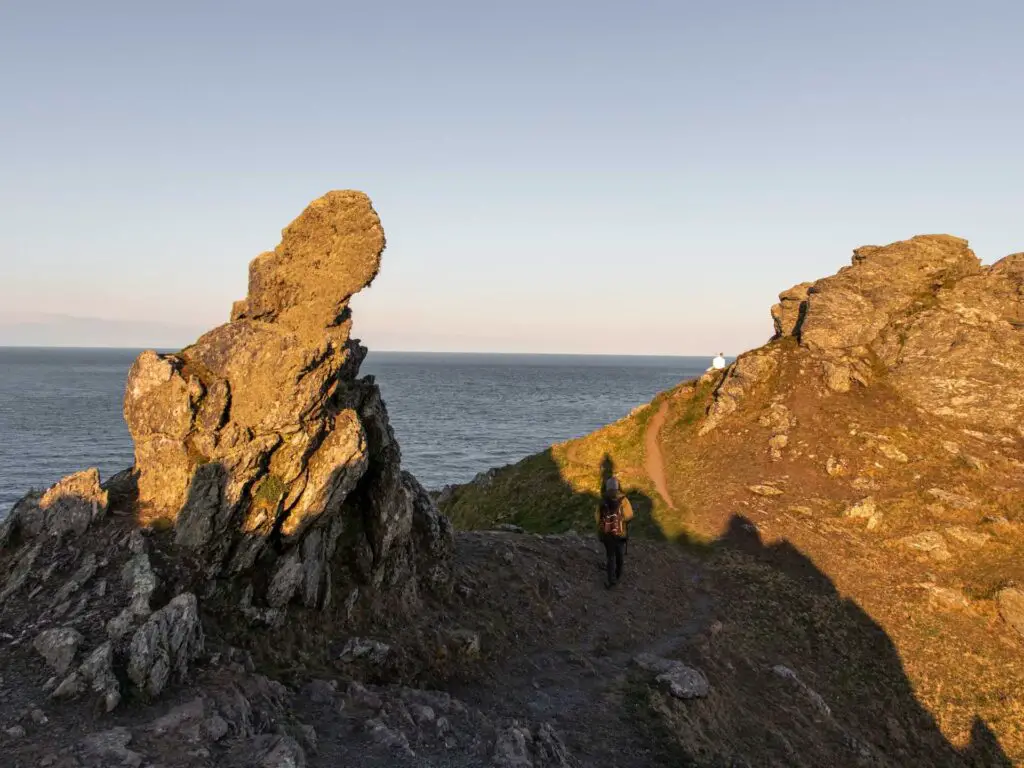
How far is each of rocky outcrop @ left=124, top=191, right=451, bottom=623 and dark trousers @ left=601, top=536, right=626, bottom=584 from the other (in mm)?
7449

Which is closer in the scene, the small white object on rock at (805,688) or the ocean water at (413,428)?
the small white object on rock at (805,688)

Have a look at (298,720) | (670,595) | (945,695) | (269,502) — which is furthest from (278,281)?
(945,695)

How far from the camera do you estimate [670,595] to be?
24641 mm

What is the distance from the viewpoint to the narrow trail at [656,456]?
3628cm

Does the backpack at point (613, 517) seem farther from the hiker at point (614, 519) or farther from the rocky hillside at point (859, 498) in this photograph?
the rocky hillside at point (859, 498)

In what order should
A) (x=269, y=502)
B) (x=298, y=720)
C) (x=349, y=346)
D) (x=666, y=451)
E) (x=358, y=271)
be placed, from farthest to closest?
(x=666, y=451)
(x=349, y=346)
(x=358, y=271)
(x=269, y=502)
(x=298, y=720)

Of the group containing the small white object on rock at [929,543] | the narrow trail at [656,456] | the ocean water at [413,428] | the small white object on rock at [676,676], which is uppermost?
the narrow trail at [656,456]

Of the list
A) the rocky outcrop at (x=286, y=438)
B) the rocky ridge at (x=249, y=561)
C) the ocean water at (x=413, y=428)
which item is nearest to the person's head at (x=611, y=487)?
the rocky ridge at (x=249, y=561)

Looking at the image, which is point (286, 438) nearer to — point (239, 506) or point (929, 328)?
point (239, 506)

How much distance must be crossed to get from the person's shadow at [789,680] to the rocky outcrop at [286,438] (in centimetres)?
917

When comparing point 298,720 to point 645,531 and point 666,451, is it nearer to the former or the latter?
point 645,531

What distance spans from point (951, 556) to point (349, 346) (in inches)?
1112

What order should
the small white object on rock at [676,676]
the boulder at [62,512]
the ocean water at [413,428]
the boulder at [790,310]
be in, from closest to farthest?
the boulder at [62,512], the small white object on rock at [676,676], the boulder at [790,310], the ocean water at [413,428]

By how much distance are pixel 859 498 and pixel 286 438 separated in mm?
29362
